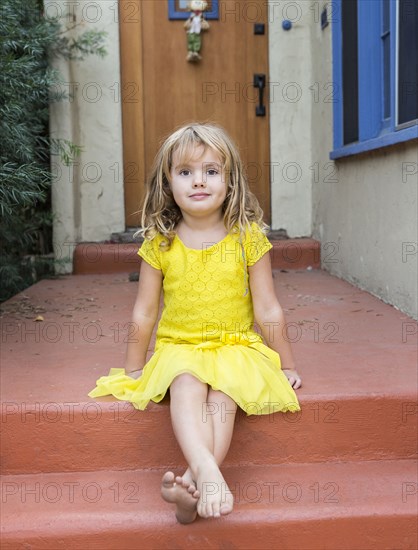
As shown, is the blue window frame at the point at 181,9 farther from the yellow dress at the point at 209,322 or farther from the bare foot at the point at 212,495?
the bare foot at the point at 212,495

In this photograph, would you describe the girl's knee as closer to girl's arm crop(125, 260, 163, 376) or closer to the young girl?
the young girl

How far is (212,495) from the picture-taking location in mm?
1685

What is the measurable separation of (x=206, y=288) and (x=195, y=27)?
3408 millimetres

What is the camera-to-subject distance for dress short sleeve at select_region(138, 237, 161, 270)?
222cm

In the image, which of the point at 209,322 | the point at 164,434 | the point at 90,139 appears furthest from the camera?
the point at 90,139

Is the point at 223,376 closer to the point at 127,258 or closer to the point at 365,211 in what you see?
the point at 365,211

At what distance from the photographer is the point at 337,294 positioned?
3.90 meters

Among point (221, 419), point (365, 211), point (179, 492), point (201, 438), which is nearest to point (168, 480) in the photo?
point (179, 492)

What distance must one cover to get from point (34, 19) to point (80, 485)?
356 cm

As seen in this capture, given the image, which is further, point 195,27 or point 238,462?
point 195,27

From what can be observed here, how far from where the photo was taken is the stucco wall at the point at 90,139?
4.95 m

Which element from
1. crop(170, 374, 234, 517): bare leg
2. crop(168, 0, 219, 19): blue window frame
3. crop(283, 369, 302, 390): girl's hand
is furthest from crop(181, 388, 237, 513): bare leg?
crop(168, 0, 219, 19): blue window frame

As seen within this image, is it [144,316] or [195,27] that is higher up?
[195,27]

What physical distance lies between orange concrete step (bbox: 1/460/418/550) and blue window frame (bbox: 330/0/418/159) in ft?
5.67
